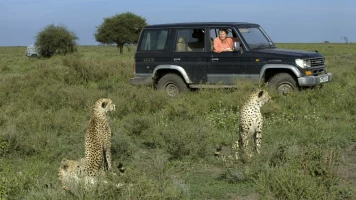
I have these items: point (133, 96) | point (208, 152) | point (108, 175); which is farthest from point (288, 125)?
point (108, 175)

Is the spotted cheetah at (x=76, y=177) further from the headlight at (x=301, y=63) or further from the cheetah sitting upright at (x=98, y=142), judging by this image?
the headlight at (x=301, y=63)

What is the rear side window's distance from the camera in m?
13.6

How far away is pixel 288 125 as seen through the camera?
9570 mm

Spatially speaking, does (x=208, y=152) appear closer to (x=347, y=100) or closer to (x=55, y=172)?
(x=55, y=172)

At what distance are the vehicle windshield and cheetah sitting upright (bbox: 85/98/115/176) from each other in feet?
22.0

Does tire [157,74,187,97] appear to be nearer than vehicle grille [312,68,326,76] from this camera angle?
No

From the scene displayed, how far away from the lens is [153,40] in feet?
45.0

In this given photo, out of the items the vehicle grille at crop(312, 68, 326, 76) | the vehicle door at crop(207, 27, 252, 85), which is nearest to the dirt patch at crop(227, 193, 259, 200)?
the vehicle door at crop(207, 27, 252, 85)

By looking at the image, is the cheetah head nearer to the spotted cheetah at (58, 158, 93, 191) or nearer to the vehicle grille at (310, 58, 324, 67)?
the spotted cheetah at (58, 158, 93, 191)

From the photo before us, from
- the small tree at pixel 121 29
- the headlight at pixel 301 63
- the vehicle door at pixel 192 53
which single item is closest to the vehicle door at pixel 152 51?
the vehicle door at pixel 192 53

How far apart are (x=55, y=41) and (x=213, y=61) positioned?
39.4 m

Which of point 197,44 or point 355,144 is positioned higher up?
point 197,44

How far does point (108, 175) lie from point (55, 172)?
2.13 metres

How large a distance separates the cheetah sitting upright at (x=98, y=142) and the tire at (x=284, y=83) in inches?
252
